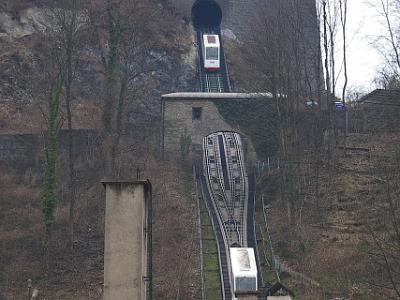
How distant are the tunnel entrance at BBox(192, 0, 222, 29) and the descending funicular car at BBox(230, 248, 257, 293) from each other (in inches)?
951

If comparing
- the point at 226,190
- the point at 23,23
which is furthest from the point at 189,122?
the point at 23,23

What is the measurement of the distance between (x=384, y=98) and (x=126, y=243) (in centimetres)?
2361

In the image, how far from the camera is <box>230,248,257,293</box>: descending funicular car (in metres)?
20.3

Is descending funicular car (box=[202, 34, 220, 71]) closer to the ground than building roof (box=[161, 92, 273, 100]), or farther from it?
farther from it

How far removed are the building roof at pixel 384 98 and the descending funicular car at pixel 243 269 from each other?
361 inches

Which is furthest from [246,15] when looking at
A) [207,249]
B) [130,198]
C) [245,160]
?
[130,198]

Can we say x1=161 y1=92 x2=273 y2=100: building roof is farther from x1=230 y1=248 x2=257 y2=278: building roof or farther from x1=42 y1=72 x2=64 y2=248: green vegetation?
x1=230 y1=248 x2=257 y2=278: building roof

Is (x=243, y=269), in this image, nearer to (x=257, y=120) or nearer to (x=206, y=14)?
(x=257, y=120)

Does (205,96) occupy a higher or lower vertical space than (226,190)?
higher

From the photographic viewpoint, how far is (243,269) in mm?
20750

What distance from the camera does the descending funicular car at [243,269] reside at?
66.5ft

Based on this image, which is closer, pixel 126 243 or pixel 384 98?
pixel 126 243

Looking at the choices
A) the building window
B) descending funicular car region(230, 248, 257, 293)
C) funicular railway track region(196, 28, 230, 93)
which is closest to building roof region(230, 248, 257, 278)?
descending funicular car region(230, 248, 257, 293)

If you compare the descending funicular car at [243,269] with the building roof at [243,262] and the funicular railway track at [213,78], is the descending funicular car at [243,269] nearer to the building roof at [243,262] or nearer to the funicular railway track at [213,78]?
the building roof at [243,262]
